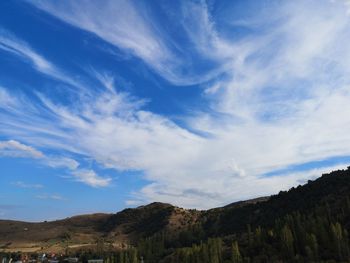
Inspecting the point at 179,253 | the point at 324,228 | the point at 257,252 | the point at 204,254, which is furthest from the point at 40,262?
the point at 324,228

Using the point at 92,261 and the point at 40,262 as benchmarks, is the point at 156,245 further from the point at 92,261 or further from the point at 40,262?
the point at 40,262

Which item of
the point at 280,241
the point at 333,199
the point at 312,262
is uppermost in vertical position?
the point at 333,199

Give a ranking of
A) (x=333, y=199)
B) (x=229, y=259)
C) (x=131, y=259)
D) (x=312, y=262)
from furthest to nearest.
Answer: (x=333, y=199), (x=131, y=259), (x=229, y=259), (x=312, y=262)

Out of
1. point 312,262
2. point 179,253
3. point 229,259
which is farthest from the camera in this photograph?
point 179,253

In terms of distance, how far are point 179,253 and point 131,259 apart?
19.9m

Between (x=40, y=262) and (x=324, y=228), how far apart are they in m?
130

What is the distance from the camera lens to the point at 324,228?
417 ft

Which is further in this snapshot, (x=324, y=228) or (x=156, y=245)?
(x=156, y=245)

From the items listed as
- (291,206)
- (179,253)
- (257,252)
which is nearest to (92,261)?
(179,253)

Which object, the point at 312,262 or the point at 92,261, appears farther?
the point at 92,261

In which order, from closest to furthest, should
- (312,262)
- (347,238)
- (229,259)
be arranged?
(312,262) < (347,238) < (229,259)

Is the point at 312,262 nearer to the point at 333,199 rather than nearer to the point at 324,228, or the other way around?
the point at 324,228

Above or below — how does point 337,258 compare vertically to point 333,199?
below

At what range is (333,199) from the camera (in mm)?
168750
